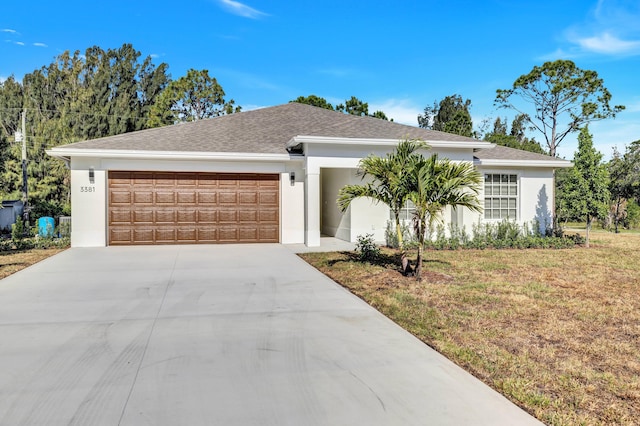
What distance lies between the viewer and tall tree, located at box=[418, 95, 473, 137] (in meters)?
32.2

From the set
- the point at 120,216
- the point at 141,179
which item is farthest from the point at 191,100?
the point at 120,216

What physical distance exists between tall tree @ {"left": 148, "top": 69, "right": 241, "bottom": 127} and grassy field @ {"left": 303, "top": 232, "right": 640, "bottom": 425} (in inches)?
1070

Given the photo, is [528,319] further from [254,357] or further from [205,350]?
[205,350]

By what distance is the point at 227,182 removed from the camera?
13.6 m

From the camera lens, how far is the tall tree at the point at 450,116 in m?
32.2

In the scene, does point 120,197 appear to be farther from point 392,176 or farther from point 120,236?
point 392,176

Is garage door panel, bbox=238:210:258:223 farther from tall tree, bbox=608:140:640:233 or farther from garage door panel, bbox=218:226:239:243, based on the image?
tall tree, bbox=608:140:640:233

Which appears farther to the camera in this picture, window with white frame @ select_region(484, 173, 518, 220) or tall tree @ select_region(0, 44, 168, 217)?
tall tree @ select_region(0, 44, 168, 217)

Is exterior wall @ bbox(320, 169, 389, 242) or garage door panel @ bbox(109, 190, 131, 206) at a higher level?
garage door panel @ bbox(109, 190, 131, 206)

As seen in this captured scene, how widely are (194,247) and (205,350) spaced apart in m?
8.75

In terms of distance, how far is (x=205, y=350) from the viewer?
4.41 metres

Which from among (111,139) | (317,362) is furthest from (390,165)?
(111,139)

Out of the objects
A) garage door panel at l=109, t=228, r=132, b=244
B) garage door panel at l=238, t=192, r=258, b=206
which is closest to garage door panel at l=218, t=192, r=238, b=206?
garage door panel at l=238, t=192, r=258, b=206

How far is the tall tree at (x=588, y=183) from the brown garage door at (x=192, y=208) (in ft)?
33.3
